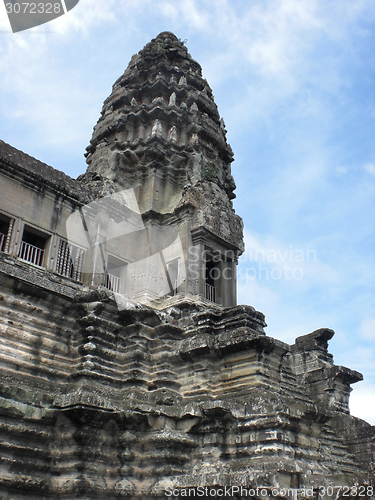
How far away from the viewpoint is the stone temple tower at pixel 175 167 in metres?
13.9

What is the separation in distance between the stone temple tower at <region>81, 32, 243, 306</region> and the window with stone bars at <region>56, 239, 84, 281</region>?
2.23 feet

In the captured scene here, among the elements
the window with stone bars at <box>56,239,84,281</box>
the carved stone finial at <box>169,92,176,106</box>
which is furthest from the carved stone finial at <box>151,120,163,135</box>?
the window with stone bars at <box>56,239,84,281</box>

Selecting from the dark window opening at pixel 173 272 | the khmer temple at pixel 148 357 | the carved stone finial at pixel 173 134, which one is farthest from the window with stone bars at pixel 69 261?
the carved stone finial at pixel 173 134

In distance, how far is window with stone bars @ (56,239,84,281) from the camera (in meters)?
12.0

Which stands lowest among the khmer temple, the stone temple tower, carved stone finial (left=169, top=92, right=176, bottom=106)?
the khmer temple

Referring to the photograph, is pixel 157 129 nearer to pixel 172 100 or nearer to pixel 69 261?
pixel 172 100

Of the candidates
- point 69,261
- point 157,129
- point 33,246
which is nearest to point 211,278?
point 69,261

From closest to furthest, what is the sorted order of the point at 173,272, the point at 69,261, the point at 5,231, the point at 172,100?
the point at 5,231 < the point at 69,261 < the point at 173,272 < the point at 172,100

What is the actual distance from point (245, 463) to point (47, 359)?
4.26 metres

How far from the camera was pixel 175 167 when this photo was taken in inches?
613

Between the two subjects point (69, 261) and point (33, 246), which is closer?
point (33, 246)

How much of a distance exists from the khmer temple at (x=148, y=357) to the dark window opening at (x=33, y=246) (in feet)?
0.15

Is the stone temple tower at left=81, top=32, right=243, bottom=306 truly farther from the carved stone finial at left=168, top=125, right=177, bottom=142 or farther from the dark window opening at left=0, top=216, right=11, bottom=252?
the dark window opening at left=0, top=216, right=11, bottom=252

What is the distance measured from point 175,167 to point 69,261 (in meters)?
5.18
